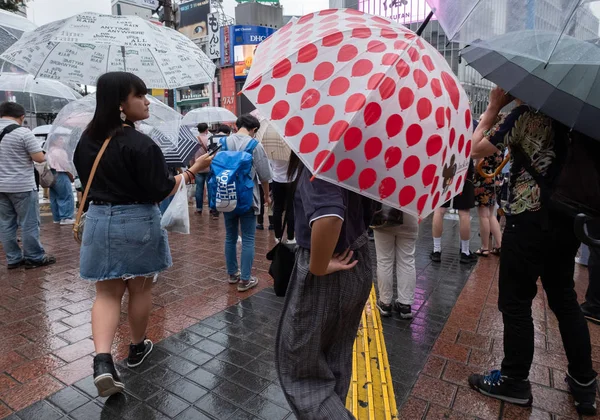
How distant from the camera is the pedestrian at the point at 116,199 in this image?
2.52m

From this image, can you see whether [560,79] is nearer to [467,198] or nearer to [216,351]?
[216,351]

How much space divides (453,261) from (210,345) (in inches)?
146

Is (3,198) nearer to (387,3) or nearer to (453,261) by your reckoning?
(453,261)

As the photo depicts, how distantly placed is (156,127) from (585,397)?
141 inches

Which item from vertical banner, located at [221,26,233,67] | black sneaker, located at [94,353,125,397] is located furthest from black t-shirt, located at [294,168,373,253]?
vertical banner, located at [221,26,233,67]

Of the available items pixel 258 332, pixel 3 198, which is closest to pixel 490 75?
pixel 258 332

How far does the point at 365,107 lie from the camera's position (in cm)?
129

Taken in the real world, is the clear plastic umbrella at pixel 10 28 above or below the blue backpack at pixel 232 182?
above

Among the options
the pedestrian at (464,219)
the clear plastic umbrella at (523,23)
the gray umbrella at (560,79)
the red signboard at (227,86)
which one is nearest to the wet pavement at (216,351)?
the pedestrian at (464,219)

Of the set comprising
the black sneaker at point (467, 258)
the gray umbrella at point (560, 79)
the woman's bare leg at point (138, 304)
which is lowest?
the black sneaker at point (467, 258)

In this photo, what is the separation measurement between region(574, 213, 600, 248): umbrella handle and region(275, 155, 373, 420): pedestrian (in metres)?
1.11

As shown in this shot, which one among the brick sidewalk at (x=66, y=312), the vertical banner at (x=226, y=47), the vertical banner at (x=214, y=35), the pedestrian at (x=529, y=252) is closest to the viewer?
the pedestrian at (x=529, y=252)

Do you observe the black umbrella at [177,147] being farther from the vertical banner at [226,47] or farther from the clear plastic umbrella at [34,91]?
the vertical banner at [226,47]

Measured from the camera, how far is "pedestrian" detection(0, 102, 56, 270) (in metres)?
4.95
